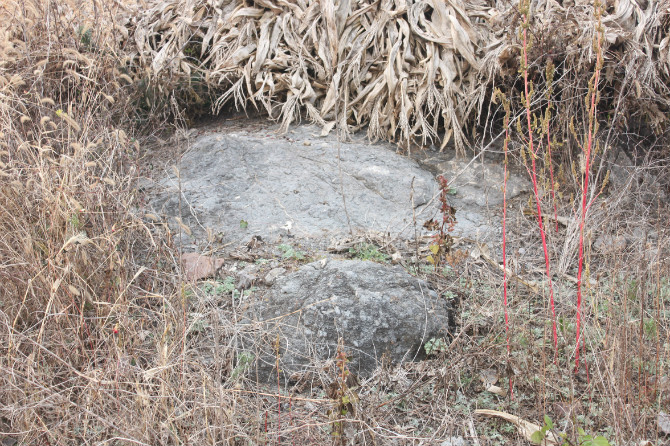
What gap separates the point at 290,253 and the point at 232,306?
0.55 metres

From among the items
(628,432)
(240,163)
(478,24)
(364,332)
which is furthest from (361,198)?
(628,432)

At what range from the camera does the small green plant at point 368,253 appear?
11.1 ft

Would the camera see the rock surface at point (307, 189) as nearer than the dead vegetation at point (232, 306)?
No

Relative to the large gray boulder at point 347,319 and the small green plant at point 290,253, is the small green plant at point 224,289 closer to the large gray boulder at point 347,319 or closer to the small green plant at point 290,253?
the large gray boulder at point 347,319

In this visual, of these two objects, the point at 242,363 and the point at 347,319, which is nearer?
the point at 242,363

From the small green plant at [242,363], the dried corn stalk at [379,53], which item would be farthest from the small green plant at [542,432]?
the dried corn stalk at [379,53]

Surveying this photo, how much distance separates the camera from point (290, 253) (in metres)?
3.44

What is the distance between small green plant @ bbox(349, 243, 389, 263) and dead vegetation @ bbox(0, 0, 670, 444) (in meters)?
0.44

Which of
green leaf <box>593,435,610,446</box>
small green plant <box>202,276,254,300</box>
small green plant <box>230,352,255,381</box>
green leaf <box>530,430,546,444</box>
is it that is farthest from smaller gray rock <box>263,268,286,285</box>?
green leaf <box>593,435,610,446</box>

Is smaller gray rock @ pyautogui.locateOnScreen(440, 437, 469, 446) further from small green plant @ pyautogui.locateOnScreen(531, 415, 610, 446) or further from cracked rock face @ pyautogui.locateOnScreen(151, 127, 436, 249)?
cracked rock face @ pyautogui.locateOnScreen(151, 127, 436, 249)

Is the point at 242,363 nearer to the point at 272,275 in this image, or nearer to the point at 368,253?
Answer: the point at 272,275

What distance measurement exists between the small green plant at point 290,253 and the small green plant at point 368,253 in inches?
11.5

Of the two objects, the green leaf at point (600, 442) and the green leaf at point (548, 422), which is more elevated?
the green leaf at point (600, 442)

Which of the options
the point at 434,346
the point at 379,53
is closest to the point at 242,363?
the point at 434,346
